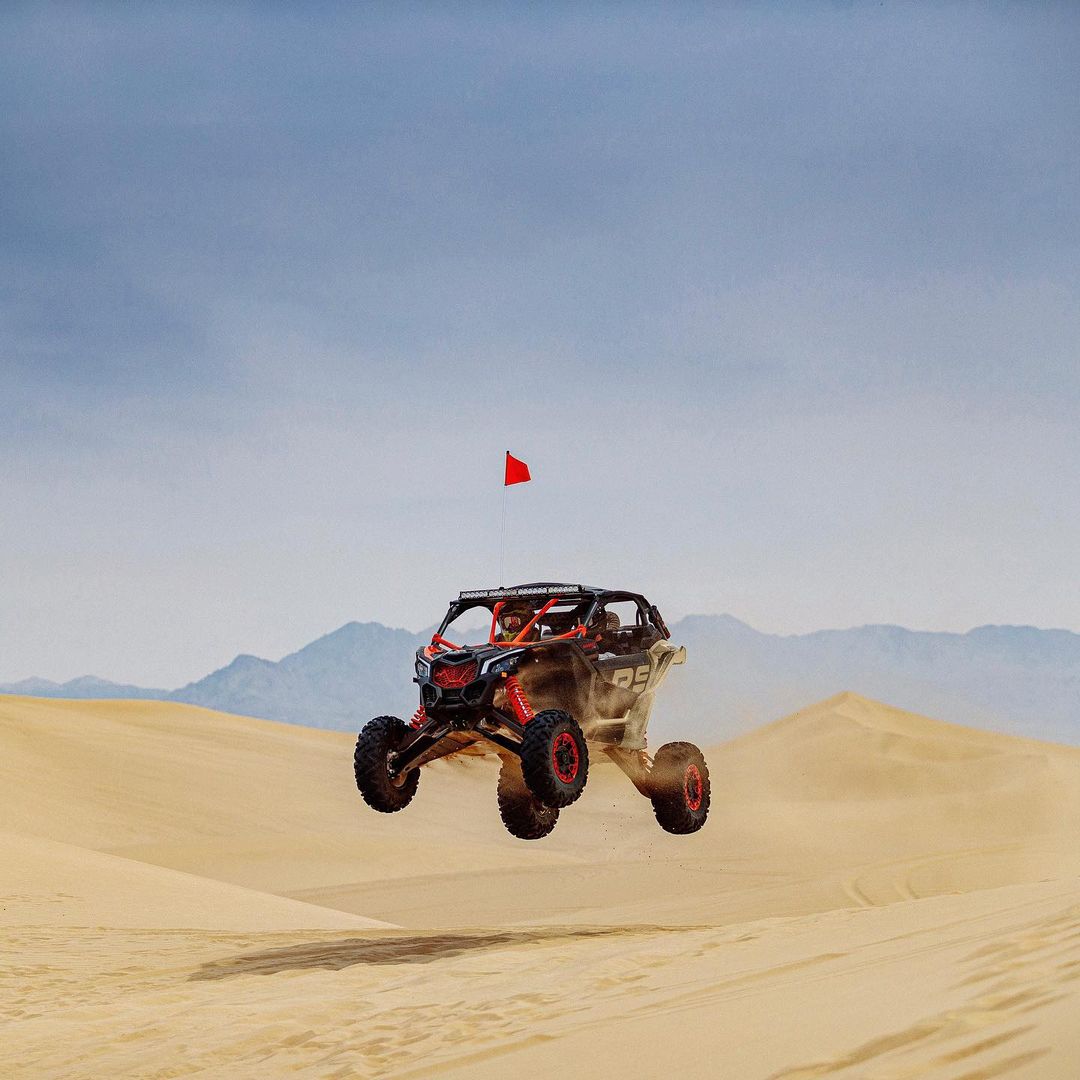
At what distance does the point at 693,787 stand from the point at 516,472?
3.42 meters

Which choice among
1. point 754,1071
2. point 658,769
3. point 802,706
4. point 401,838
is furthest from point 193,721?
point 754,1071

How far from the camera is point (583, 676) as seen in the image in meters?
9.96

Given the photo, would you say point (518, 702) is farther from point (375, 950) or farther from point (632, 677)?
point (375, 950)

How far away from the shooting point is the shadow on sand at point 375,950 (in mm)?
12789

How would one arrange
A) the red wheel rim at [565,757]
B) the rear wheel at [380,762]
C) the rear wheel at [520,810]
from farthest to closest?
the rear wheel at [520,810] → the rear wheel at [380,762] → the red wheel rim at [565,757]

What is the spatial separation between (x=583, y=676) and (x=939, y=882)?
747 inches

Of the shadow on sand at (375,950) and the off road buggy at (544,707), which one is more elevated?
the off road buggy at (544,707)

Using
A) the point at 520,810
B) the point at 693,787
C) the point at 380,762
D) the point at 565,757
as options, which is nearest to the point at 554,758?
the point at 565,757

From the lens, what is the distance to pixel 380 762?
10141mm

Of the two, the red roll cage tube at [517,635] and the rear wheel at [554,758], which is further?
the red roll cage tube at [517,635]

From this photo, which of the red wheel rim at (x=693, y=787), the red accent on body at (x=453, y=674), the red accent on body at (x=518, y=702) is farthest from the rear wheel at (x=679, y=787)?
the red accent on body at (x=453, y=674)

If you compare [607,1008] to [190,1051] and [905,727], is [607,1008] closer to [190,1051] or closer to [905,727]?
[190,1051]

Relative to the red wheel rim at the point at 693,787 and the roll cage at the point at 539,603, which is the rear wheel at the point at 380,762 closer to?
the roll cage at the point at 539,603

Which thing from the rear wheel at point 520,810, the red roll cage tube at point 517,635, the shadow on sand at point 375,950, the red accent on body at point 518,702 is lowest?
the shadow on sand at point 375,950
